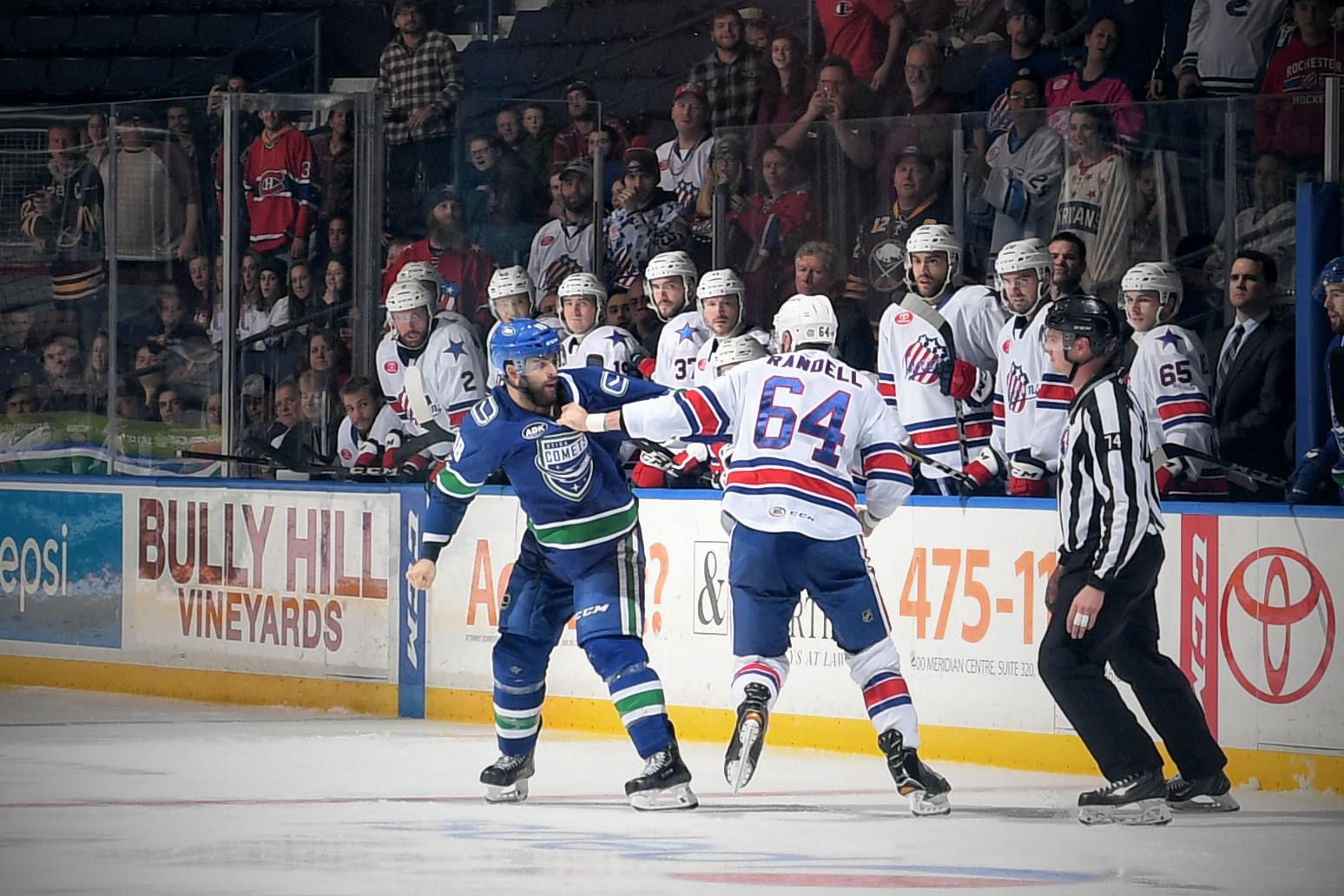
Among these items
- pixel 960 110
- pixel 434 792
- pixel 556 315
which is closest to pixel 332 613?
pixel 556 315

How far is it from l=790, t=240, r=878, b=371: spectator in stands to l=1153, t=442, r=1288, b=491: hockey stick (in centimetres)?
146

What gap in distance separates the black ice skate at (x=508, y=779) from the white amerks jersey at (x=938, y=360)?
2.19m

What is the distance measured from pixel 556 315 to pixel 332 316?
3.51 feet

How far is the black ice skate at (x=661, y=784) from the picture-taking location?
6828 mm

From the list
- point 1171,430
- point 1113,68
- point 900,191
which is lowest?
point 1171,430

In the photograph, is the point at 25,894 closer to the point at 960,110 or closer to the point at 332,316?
the point at 332,316

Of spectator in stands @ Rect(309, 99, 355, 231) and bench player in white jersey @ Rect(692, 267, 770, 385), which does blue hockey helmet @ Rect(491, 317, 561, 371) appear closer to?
bench player in white jersey @ Rect(692, 267, 770, 385)

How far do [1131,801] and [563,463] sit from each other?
84.7 inches

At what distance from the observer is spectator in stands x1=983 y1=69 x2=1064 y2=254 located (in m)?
8.20

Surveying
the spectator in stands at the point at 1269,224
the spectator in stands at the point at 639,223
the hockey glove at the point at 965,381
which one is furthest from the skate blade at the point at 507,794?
the spectator in stands at the point at 639,223

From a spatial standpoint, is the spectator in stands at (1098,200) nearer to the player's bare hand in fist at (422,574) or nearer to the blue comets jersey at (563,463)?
the blue comets jersey at (563,463)

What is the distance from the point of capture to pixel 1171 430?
7730 millimetres

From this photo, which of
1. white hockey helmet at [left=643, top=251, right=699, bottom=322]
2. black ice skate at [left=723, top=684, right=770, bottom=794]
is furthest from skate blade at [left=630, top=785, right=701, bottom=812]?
white hockey helmet at [left=643, top=251, right=699, bottom=322]

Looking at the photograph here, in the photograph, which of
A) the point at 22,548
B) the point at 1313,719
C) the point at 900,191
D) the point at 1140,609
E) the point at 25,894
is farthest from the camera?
the point at 22,548
